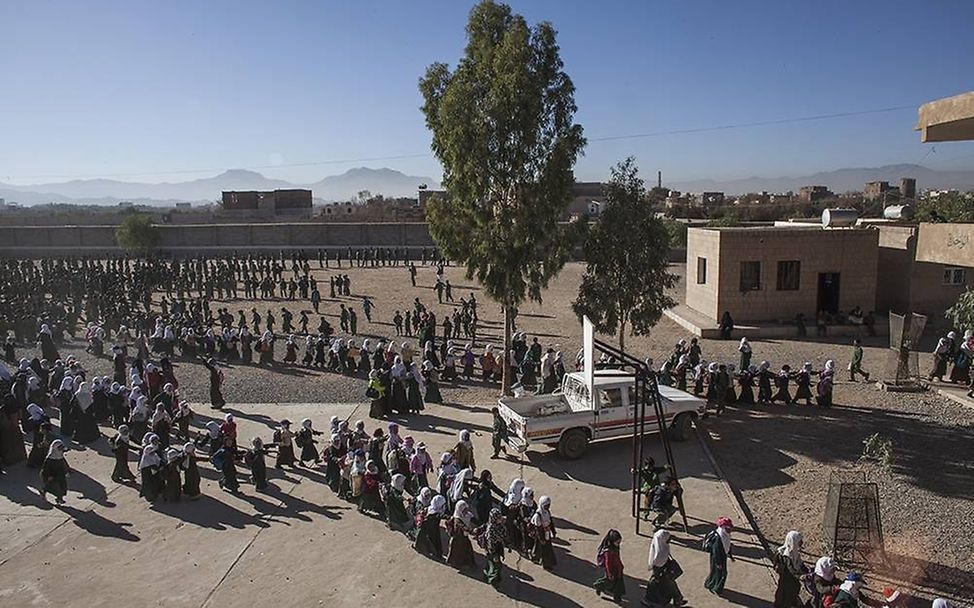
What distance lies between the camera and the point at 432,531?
29.3ft

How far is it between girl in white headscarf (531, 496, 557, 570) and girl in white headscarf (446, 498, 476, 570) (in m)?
0.82

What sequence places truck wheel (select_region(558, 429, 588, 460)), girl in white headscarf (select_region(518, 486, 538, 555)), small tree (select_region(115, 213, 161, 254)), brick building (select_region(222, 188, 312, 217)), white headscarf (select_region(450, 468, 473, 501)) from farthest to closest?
1. brick building (select_region(222, 188, 312, 217))
2. small tree (select_region(115, 213, 161, 254))
3. truck wheel (select_region(558, 429, 588, 460))
4. white headscarf (select_region(450, 468, 473, 501))
5. girl in white headscarf (select_region(518, 486, 538, 555))

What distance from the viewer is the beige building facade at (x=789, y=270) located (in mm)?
23469

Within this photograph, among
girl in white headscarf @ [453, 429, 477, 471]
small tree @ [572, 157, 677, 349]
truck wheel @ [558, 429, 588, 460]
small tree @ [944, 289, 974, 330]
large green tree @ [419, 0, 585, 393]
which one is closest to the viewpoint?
girl in white headscarf @ [453, 429, 477, 471]

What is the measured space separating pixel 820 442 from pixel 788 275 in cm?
1195

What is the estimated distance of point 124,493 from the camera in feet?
36.7

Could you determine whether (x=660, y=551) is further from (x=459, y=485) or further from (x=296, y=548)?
(x=296, y=548)

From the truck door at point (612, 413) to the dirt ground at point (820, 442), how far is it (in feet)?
6.14

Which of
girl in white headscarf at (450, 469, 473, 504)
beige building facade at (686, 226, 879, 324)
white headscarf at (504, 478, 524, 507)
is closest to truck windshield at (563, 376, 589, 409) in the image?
white headscarf at (504, 478, 524, 507)

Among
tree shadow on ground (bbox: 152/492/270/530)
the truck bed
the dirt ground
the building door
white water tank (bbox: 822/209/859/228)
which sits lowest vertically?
tree shadow on ground (bbox: 152/492/270/530)

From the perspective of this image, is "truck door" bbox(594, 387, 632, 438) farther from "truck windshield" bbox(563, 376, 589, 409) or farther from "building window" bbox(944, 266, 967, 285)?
"building window" bbox(944, 266, 967, 285)

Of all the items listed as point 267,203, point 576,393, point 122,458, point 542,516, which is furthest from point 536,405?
point 267,203

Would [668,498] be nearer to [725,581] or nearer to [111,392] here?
[725,581]

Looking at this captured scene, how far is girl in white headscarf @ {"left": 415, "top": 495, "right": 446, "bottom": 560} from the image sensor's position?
877cm
